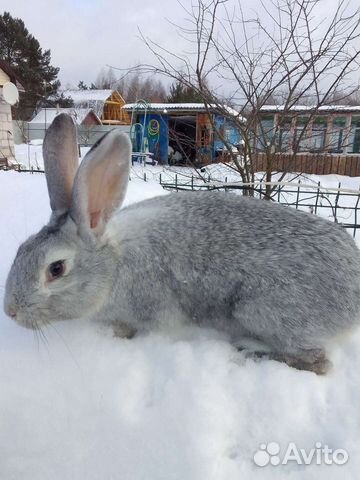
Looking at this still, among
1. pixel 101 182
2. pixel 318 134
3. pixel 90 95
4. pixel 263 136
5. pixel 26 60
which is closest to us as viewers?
pixel 101 182

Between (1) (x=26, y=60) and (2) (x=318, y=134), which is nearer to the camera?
(2) (x=318, y=134)

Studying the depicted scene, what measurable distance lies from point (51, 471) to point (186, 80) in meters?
4.26

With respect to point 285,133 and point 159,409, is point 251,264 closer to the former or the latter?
point 159,409

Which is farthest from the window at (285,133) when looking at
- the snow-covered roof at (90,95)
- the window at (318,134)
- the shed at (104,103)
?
the snow-covered roof at (90,95)

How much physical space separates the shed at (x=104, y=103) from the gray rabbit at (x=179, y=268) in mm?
27197

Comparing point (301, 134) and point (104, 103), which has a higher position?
point (104, 103)

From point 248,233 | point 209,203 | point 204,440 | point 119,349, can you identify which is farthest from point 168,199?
point 204,440

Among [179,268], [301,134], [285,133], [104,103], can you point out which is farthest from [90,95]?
[179,268]

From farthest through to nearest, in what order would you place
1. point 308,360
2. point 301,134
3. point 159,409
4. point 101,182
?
point 301,134 < point 101,182 < point 308,360 < point 159,409

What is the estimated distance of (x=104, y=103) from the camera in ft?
95.5

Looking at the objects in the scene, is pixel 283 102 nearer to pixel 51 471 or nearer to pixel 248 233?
pixel 248 233

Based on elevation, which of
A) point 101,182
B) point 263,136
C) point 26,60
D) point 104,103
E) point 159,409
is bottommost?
point 159,409

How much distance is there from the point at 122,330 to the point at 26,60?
37550mm

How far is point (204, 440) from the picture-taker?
1.31 metres
